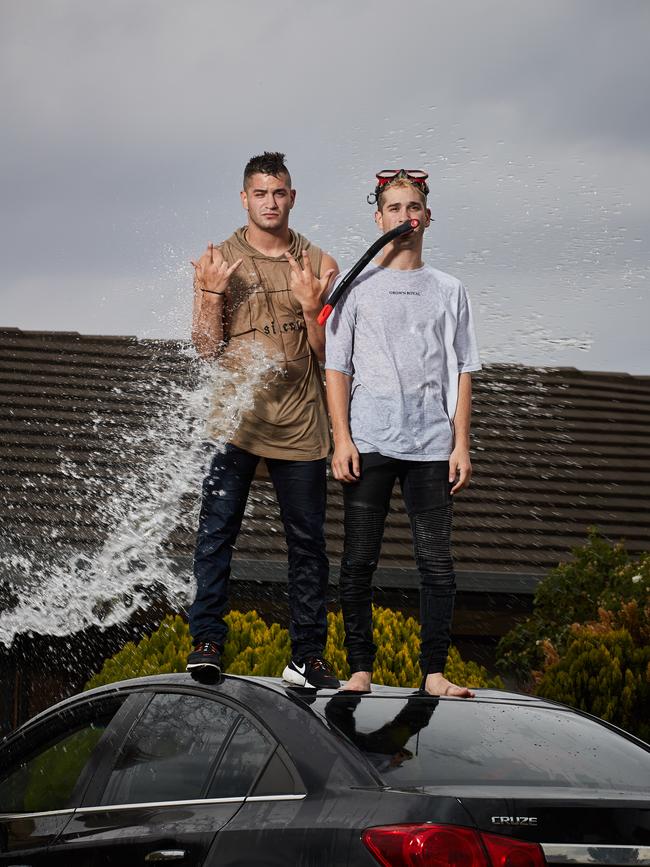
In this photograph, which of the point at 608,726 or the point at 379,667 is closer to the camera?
the point at 608,726

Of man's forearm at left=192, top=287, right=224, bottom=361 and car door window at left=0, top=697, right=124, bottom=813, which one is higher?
man's forearm at left=192, top=287, right=224, bottom=361

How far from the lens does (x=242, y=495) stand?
4.82 m

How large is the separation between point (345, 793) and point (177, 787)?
74cm

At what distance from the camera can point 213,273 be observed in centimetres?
469

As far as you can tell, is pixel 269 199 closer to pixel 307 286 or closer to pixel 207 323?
pixel 307 286

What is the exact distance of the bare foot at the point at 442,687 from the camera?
3868mm

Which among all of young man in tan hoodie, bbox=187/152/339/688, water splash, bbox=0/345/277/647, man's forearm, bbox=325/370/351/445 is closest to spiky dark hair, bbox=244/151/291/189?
young man in tan hoodie, bbox=187/152/339/688

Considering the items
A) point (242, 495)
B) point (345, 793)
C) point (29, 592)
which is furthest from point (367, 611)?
point (29, 592)

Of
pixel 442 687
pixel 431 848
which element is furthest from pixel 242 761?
pixel 442 687

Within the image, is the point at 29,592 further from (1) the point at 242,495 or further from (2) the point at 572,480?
(2) the point at 572,480

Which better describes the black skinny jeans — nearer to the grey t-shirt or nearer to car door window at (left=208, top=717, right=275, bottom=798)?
the grey t-shirt

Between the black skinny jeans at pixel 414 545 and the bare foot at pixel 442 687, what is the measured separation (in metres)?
0.10

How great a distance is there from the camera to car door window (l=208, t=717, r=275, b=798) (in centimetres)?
325

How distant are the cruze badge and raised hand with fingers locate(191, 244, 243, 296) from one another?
260 centimetres
